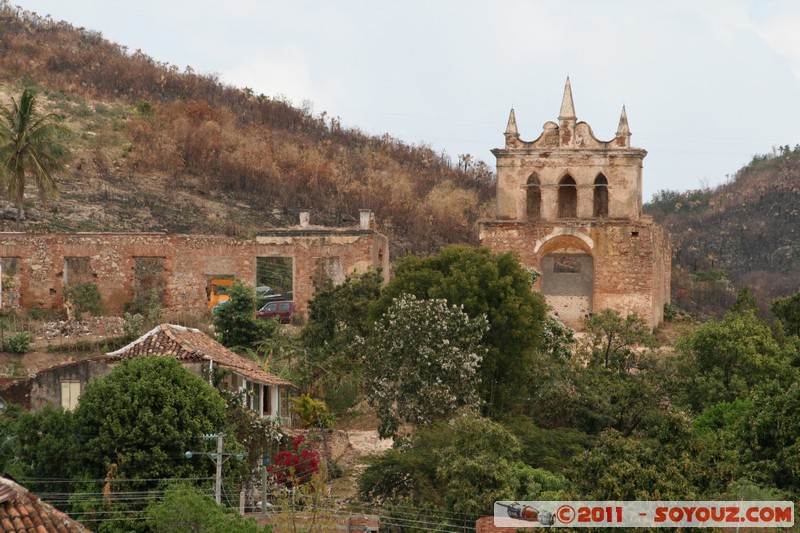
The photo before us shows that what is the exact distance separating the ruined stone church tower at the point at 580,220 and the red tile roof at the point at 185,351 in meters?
9.78

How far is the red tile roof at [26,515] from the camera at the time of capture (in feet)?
63.0

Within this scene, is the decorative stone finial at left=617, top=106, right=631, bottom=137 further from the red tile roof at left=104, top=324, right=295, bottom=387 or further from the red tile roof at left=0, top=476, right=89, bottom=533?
the red tile roof at left=0, top=476, right=89, bottom=533

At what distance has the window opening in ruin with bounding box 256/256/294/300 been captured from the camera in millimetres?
48875

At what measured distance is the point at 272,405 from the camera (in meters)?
31.0

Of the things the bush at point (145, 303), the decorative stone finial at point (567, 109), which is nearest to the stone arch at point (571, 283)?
the decorative stone finial at point (567, 109)

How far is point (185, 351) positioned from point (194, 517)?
25.8 feet

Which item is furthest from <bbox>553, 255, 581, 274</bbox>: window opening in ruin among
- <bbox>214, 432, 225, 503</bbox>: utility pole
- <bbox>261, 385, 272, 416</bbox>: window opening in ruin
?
<bbox>214, 432, 225, 503</bbox>: utility pole

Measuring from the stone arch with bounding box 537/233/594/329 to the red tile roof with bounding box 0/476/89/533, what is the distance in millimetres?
20871

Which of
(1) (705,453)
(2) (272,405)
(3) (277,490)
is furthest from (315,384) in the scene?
(1) (705,453)

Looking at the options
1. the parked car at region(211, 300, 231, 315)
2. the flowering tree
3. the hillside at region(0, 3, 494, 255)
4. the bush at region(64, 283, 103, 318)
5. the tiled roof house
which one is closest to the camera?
the tiled roof house

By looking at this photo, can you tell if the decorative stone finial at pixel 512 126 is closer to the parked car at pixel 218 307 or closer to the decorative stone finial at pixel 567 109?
the decorative stone finial at pixel 567 109

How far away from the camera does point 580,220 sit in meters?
39.6

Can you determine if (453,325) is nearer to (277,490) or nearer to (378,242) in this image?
(277,490)

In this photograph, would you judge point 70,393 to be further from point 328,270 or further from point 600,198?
point 600,198
